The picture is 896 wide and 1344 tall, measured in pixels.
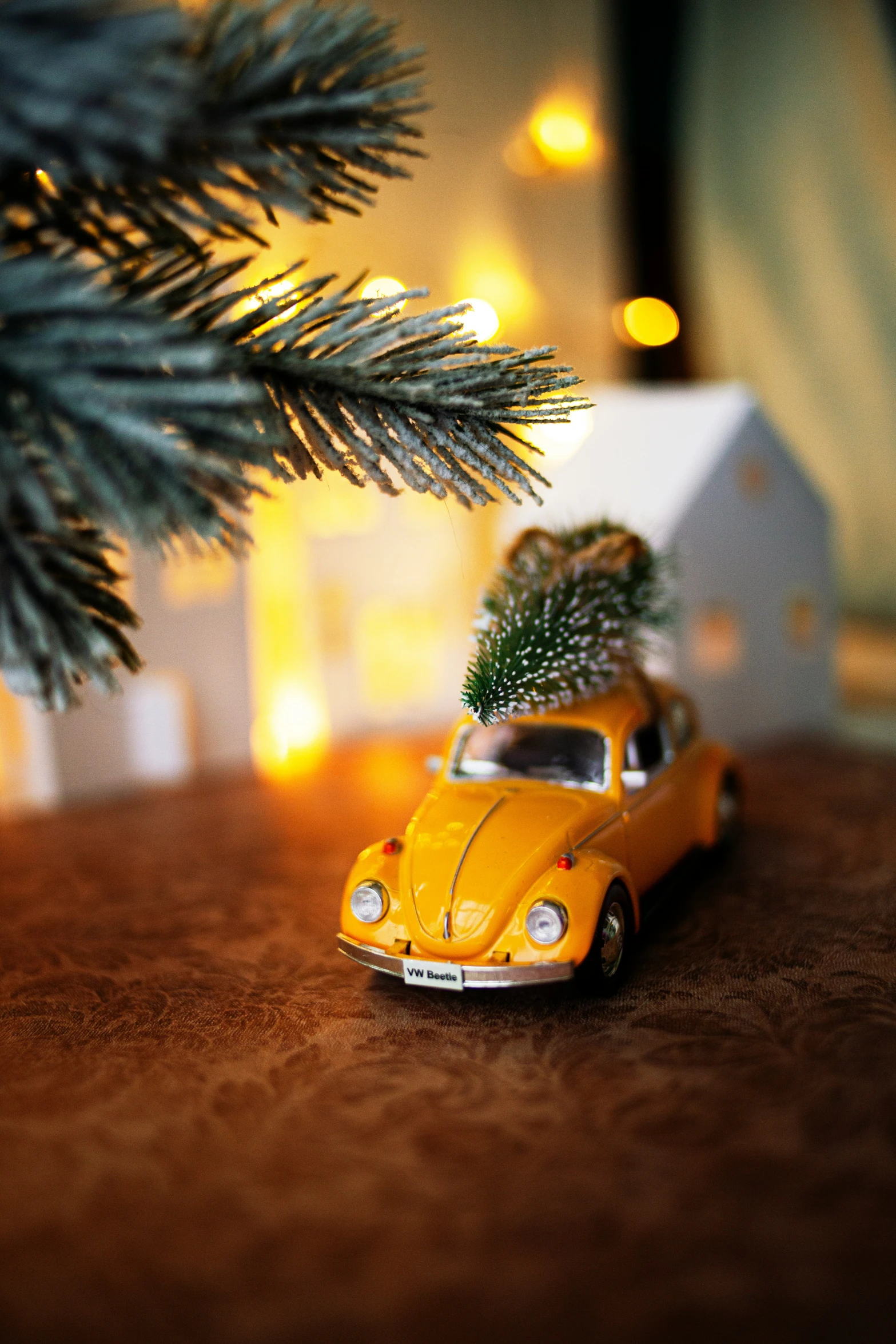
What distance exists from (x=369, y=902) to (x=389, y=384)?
6.05 ft

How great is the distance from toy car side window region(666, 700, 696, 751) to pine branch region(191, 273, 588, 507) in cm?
222

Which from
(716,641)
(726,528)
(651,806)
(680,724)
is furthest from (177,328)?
(716,641)

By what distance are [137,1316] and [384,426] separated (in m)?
1.93

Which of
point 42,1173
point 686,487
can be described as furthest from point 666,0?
point 42,1173

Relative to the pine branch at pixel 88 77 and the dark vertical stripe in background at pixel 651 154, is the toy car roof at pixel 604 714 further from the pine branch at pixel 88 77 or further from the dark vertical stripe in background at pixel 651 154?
the dark vertical stripe in background at pixel 651 154

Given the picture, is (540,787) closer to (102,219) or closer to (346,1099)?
(346,1099)

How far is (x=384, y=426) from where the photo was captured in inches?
86.7

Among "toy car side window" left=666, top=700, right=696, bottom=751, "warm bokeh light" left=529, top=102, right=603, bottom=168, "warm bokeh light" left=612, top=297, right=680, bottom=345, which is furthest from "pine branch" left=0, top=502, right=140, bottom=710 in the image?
"warm bokeh light" left=612, top=297, right=680, bottom=345

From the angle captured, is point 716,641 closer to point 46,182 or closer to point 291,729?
point 291,729

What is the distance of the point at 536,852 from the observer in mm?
3301

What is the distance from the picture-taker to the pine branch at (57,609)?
6.09 feet

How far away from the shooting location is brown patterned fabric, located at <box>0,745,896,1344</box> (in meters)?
2.02

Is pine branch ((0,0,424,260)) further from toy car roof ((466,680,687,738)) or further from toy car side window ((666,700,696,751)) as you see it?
toy car side window ((666,700,696,751))

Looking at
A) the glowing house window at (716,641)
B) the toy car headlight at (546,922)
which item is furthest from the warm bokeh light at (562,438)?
the toy car headlight at (546,922)
